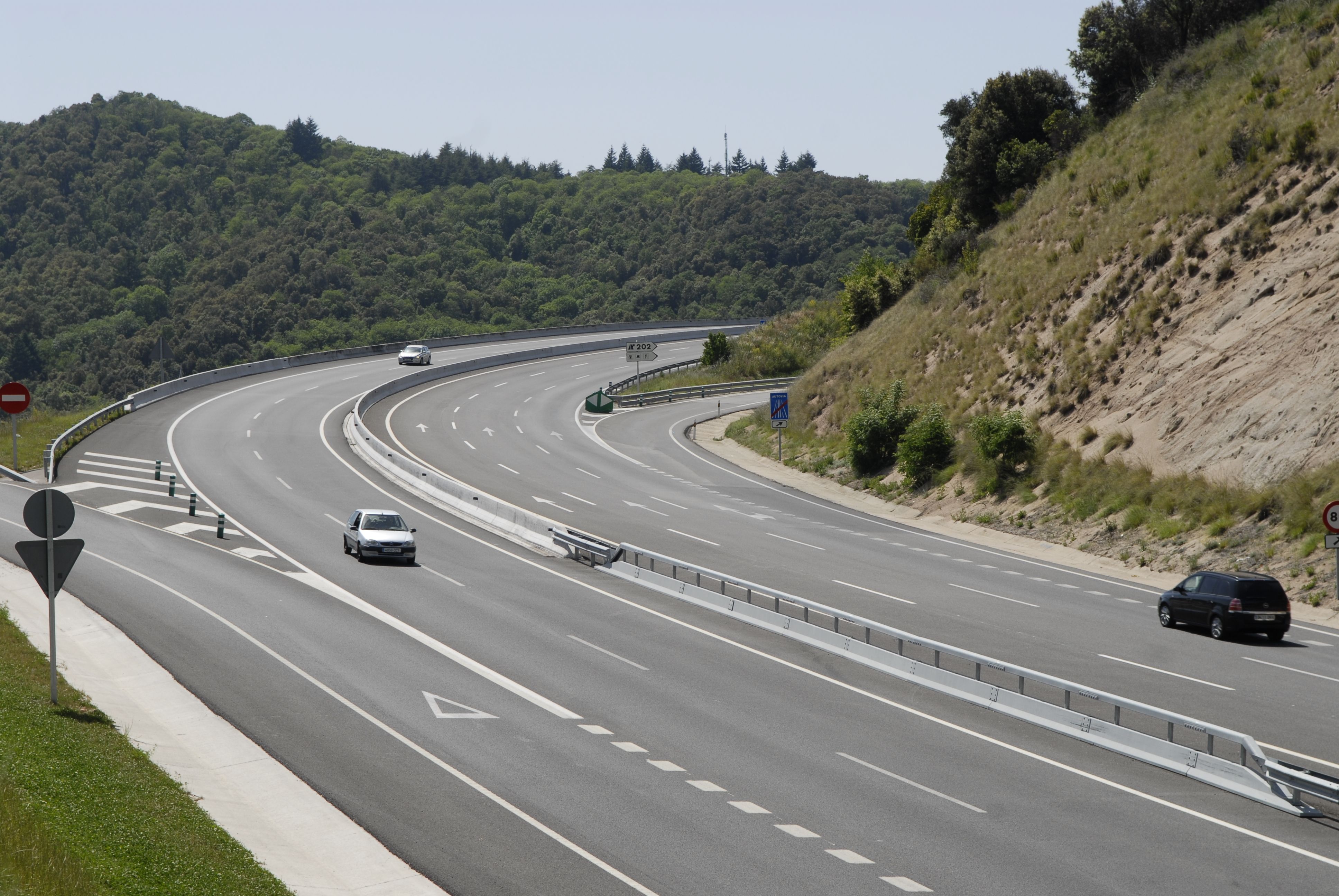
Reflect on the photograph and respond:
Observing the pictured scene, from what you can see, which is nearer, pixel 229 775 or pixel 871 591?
pixel 229 775

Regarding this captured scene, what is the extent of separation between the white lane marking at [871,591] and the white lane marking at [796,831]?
14193 mm

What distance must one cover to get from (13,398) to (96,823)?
103 feet

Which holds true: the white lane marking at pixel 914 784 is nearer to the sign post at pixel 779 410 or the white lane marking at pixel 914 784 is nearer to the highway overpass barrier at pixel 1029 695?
the highway overpass barrier at pixel 1029 695

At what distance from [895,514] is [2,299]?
112m

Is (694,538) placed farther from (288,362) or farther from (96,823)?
(288,362)

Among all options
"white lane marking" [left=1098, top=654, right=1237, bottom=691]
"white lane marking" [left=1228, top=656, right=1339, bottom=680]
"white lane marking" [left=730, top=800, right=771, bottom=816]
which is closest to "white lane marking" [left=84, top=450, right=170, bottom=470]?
"white lane marking" [left=1098, top=654, right=1237, bottom=691]

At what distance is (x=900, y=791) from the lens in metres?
15.1

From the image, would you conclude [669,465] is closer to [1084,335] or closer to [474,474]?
[474,474]

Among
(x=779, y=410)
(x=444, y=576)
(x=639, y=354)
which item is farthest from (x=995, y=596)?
(x=639, y=354)

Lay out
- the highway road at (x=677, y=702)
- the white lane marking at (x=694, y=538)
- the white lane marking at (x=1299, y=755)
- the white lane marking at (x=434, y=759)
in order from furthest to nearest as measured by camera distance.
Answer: the white lane marking at (x=694, y=538), the white lane marking at (x=1299, y=755), the highway road at (x=677, y=702), the white lane marking at (x=434, y=759)

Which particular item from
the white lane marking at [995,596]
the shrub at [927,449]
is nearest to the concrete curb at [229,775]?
the white lane marking at [995,596]

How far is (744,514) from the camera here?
133 feet

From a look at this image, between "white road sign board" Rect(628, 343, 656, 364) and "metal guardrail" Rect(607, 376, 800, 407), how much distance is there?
2.24 metres

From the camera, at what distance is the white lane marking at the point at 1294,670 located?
20.8 m
